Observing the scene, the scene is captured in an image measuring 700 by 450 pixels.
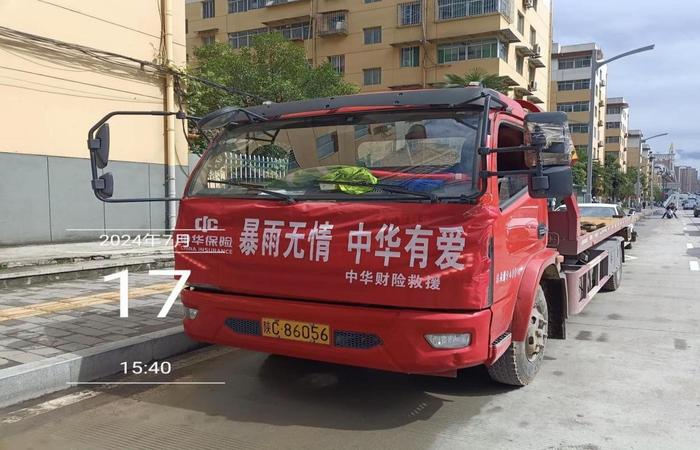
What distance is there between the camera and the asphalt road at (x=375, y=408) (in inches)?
141

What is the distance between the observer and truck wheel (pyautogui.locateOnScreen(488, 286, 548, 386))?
4.25m

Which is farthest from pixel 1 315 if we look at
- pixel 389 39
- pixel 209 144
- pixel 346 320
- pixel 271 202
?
pixel 389 39

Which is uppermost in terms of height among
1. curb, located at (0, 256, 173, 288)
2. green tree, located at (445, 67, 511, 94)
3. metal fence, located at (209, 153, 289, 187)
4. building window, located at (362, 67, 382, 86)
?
building window, located at (362, 67, 382, 86)

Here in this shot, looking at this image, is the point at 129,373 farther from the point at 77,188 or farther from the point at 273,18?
the point at 273,18

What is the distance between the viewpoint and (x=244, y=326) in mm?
4020

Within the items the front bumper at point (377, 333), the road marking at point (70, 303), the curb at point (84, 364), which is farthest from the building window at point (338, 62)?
the front bumper at point (377, 333)

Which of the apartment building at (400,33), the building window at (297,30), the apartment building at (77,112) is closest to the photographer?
the apartment building at (77,112)

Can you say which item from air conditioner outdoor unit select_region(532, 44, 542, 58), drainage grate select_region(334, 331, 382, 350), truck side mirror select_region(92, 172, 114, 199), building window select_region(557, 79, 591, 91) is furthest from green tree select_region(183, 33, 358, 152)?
building window select_region(557, 79, 591, 91)

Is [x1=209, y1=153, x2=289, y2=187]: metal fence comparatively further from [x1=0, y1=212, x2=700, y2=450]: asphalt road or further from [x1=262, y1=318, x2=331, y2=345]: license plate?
[x1=0, y1=212, x2=700, y2=450]: asphalt road

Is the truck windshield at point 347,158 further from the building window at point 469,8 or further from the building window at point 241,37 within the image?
the building window at point 241,37

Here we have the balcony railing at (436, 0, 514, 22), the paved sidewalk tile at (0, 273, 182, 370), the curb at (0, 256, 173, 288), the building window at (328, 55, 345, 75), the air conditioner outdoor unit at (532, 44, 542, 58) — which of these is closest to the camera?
the paved sidewalk tile at (0, 273, 182, 370)

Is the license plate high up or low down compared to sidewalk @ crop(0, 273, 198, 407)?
up

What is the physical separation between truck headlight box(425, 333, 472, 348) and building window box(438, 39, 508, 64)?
34796mm

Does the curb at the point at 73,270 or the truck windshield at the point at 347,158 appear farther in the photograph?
the curb at the point at 73,270
